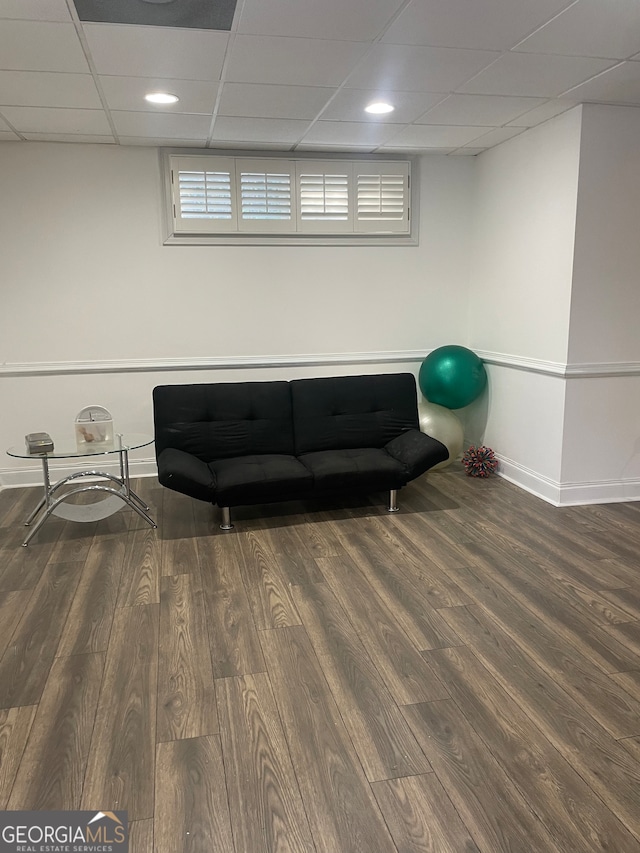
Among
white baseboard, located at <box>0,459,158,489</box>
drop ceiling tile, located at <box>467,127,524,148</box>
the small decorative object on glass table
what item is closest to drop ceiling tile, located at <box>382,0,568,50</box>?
drop ceiling tile, located at <box>467,127,524,148</box>

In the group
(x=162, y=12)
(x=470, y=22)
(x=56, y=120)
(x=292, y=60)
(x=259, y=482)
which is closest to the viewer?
(x=162, y=12)

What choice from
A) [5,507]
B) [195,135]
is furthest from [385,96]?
[5,507]

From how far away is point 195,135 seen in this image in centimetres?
430

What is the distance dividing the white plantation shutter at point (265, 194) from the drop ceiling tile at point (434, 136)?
2.73 feet

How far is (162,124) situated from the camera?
13.2 feet

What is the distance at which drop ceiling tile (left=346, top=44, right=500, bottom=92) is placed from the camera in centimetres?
293

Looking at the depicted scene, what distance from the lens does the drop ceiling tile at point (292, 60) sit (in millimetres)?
2803

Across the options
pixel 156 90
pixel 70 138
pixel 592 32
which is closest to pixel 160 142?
pixel 70 138

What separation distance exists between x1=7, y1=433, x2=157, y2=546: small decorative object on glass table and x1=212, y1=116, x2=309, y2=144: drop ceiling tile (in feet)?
6.67

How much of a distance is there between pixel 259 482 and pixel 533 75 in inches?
103

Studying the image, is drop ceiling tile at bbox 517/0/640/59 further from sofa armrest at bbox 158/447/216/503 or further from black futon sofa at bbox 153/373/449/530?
sofa armrest at bbox 158/447/216/503

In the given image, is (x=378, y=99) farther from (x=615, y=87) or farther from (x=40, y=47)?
(x=40, y=47)

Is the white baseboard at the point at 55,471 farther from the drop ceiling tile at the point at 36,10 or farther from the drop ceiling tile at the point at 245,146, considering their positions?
the drop ceiling tile at the point at 36,10

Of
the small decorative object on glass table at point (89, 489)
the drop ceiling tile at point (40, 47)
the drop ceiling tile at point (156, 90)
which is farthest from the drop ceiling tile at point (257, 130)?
the small decorative object on glass table at point (89, 489)
